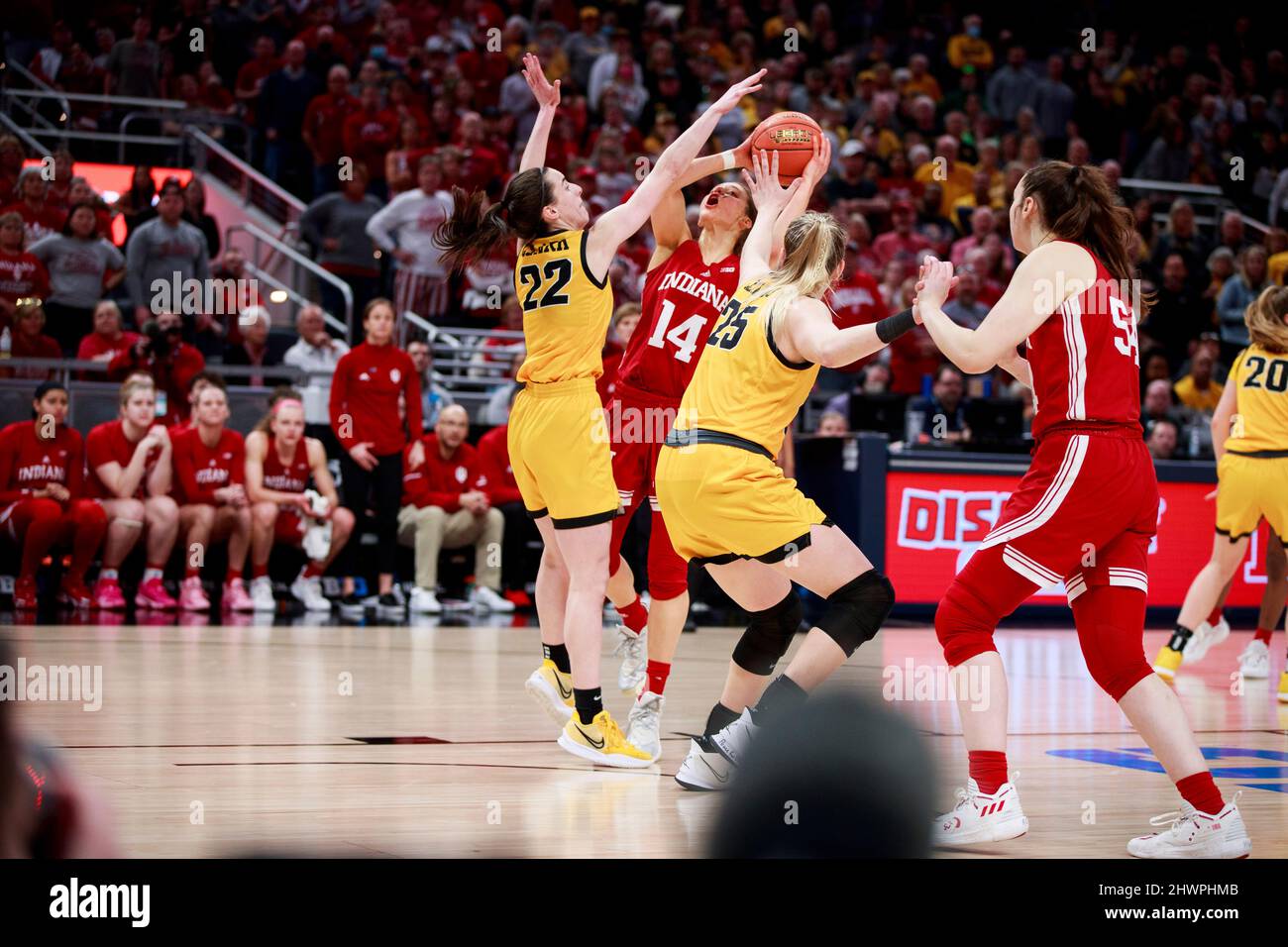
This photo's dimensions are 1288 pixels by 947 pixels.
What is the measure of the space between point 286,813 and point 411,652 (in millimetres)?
4772

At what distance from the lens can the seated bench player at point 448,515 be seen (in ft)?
39.2

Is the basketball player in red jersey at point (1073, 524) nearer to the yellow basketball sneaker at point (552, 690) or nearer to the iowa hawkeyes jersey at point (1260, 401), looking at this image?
the yellow basketball sneaker at point (552, 690)

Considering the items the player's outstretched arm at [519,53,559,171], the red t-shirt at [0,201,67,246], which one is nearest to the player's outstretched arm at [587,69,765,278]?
the player's outstretched arm at [519,53,559,171]

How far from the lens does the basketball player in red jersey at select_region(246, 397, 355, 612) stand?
1145 cm

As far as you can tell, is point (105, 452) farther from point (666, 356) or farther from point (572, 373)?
point (572, 373)

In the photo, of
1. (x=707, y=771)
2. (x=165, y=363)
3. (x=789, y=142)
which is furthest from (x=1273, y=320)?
(x=165, y=363)

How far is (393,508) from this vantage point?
461 inches

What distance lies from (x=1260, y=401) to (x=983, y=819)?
5136 mm

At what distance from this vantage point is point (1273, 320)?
8016 mm

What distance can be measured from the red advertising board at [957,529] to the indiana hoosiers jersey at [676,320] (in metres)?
5.37

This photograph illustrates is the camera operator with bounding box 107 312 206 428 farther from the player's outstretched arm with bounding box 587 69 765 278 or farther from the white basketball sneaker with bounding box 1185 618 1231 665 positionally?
the white basketball sneaker with bounding box 1185 618 1231 665

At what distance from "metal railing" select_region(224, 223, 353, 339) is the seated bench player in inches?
79.2

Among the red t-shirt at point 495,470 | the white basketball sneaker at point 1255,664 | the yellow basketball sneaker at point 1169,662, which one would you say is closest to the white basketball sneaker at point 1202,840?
the yellow basketball sneaker at point 1169,662
